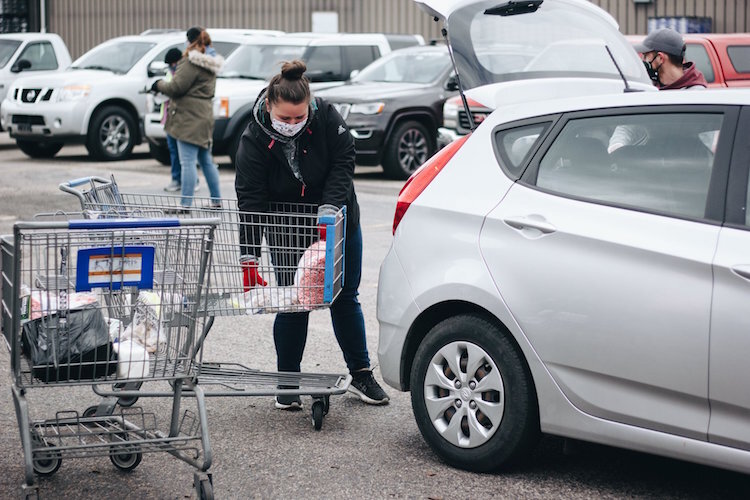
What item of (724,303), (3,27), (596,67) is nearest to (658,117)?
(724,303)

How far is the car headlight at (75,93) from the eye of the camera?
56.4 ft

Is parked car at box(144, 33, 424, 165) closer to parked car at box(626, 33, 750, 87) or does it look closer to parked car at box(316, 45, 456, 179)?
parked car at box(316, 45, 456, 179)

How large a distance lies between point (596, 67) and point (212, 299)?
2.47 m

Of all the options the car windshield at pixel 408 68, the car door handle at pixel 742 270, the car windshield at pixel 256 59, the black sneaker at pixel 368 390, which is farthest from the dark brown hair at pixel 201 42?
the car door handle at pixel 742 270

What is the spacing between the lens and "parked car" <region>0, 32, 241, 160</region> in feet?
56.5

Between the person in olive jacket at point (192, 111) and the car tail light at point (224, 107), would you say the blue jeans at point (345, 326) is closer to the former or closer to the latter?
the person in olive jacket at point (192, 111)

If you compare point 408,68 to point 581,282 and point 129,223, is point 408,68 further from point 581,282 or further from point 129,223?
point 129,223

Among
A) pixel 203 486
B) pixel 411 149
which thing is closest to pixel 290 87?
pixel 203 486

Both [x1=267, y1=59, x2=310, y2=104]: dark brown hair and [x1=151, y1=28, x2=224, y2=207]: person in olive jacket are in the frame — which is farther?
[x1=151, y1=28, x2=224, y2=207]: person in olive jacket

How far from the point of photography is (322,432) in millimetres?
5113

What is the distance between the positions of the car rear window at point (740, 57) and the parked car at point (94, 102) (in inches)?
308

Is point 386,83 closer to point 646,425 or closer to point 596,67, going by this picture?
point 596,67

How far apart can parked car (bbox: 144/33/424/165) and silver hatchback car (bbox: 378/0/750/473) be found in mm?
11294

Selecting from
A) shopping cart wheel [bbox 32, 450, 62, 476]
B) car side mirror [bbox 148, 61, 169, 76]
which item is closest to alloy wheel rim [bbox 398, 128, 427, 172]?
car side mirror [bbox 148, 61, 169, 76]
